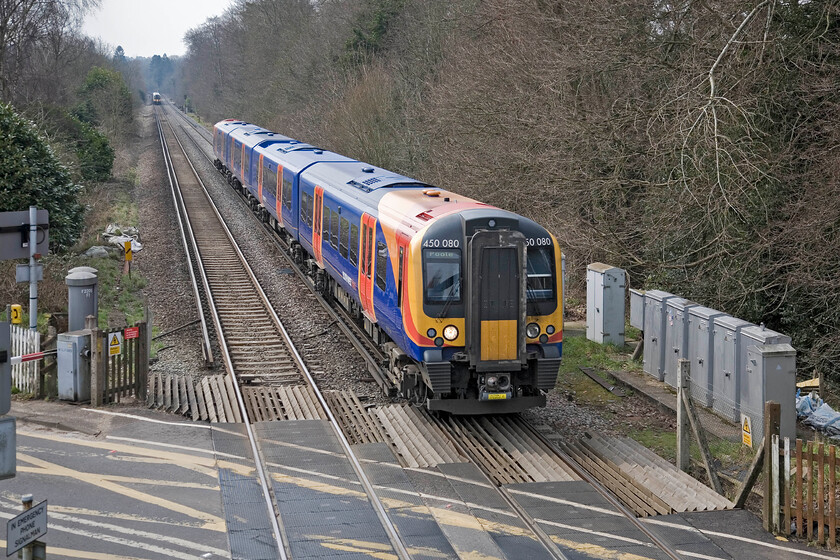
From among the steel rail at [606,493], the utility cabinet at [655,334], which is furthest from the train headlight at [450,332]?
the utility cabinet at [655,334]

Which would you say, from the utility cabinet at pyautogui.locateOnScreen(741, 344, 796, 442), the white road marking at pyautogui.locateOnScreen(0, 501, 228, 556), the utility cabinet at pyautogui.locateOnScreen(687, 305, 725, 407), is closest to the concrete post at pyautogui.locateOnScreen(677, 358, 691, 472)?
the utility cabinet at pyautogui.locateOnScreen(741, 344, 796, 442)

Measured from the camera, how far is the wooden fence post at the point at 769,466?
28.0ft

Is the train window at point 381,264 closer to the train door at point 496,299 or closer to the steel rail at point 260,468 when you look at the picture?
the train door at point 496,299

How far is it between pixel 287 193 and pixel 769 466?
16.2 meters

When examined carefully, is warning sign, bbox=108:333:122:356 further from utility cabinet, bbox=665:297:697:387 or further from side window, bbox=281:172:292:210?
side window, bbox=281:172:292:210

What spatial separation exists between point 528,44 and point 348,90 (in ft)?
49.3

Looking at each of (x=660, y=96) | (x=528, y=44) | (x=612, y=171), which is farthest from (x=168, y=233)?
(x=660, y=96)

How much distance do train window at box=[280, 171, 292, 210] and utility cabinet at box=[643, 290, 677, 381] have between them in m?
10.4

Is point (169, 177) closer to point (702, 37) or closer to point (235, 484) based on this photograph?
point (702, 37)

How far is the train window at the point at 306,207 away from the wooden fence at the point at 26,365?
8.13 m

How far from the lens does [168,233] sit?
27719 millimetres

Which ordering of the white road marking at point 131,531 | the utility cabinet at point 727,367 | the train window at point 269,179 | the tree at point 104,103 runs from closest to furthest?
1. the white road marking at point 131,531
2. the utility cabinet at point 727,367
3. the train window at point 269,179
4. the tree at point 104,103

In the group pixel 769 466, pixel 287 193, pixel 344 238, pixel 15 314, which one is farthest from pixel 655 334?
pixel 287 193

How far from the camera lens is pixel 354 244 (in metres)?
15.2
